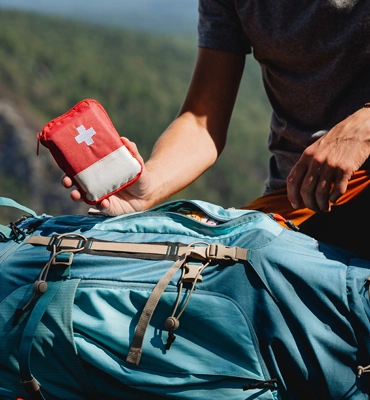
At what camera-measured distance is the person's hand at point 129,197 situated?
1189 millimetres

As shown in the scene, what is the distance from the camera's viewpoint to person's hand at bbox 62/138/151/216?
3.90 ft

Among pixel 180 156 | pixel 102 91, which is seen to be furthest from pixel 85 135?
pixel 102 91

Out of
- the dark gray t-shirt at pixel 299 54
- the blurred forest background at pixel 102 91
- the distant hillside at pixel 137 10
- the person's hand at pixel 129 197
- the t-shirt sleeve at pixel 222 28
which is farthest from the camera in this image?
the distant hillside at pixel 137 10

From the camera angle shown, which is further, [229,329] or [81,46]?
[81,46]

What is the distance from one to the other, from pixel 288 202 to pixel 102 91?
18642 mm

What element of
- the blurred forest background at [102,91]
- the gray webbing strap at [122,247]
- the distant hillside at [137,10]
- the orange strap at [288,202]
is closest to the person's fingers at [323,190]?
the orange strap at [288,202]

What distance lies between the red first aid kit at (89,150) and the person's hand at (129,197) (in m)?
0.01

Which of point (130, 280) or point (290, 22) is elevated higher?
point (290, 22)

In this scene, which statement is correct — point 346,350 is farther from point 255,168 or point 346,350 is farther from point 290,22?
point 255,168

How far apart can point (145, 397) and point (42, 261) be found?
28 cm

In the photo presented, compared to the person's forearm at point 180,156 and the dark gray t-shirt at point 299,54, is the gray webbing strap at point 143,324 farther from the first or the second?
the dark gray t-shirt at point 299,54

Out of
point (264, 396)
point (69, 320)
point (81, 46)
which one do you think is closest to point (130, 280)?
point (69, 320)

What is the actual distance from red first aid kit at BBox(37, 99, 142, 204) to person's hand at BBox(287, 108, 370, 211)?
320 millimetres

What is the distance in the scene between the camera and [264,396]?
97 cm
